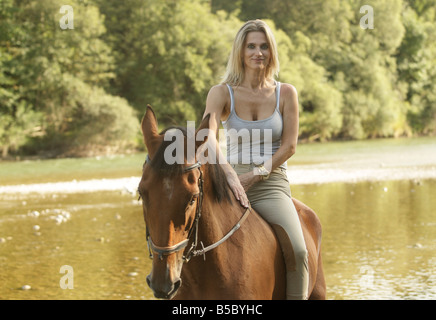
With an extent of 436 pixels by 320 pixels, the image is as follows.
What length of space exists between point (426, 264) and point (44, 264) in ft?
20.5

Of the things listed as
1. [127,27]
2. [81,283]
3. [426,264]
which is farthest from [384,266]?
[127,27]

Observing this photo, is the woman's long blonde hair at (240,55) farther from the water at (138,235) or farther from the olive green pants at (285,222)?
the water at (138,235)

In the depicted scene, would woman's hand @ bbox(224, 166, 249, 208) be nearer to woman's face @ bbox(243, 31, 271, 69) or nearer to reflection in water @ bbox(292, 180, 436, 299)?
woman's face @ bbox(243, 31, 271, 69)

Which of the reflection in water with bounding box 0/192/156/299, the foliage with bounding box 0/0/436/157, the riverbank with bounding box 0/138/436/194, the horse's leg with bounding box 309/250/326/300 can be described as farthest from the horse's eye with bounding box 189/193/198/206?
the foliage with bounding box 0/0/436/157

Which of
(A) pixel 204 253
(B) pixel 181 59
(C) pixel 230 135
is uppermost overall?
(B) pixel 181 59

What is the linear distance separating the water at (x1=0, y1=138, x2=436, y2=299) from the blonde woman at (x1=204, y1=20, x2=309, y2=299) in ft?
13.2

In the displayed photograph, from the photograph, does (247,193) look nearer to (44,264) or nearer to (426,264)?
(426,264)

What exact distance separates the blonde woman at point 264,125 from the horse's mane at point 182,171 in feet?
1.28

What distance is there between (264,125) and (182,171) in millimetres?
1100

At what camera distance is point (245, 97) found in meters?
4.12

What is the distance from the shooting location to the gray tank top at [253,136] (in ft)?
13.4

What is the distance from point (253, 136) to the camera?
4.13 metres

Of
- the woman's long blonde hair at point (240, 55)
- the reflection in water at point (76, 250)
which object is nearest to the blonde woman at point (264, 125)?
the woman's long blonde hair at point (240, 55)
